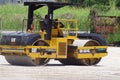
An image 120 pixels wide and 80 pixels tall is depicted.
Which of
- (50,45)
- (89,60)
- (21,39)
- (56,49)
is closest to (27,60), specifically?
(21,39)

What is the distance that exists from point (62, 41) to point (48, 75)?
4.42 m

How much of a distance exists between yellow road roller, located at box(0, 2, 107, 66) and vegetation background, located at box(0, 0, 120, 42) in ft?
23.6

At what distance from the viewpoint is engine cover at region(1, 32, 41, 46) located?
22.9m

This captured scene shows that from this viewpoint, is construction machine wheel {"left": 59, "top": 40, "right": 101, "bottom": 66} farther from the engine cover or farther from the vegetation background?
the vegetation background

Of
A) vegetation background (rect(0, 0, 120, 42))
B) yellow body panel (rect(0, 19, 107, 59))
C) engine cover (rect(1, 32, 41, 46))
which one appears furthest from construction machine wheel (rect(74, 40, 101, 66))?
vegetation background (rect(0, 0, 120, 42))

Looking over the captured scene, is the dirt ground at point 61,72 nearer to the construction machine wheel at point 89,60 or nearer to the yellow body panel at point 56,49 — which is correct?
the construction machine wheel at point 89,60

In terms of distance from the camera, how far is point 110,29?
41.8m

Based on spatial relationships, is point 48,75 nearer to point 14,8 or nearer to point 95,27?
point 95,27

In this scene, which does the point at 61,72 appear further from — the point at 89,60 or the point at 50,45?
the point at 89,60

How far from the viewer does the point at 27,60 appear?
906 inches

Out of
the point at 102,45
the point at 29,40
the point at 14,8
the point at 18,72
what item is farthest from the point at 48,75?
the point at 14,8

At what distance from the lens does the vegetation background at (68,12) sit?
49688 mm

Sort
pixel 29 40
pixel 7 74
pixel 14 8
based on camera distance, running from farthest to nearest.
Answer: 1. pixel 14 8
2. pixel 29 40
3. pixel 7 74

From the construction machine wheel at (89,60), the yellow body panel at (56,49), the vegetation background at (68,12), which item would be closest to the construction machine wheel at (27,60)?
the yellow body panel at (56,49)
